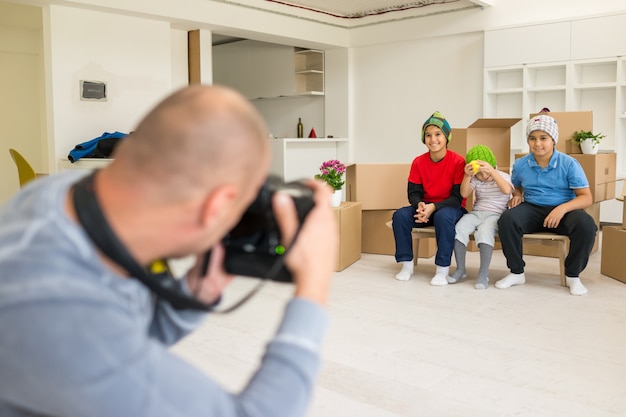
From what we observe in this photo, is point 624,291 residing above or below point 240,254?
below

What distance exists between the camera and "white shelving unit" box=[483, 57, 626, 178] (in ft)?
20.1

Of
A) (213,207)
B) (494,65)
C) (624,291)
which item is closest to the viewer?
(213,207)

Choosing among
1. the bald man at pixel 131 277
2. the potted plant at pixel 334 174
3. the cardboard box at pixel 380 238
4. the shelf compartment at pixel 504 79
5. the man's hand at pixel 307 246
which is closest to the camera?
the bald man at pixel 131 277

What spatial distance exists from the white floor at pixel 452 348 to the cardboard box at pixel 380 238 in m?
0.82

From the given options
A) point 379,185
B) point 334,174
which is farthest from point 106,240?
point 379,185

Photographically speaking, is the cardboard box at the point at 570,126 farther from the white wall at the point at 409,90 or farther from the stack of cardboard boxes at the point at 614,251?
the white wall at the point at 409,90

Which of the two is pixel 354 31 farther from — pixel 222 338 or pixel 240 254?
pixel 240 254

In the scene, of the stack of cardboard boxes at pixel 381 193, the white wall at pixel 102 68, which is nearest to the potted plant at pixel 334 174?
the stack of cardboard boxes at pixel 381 193

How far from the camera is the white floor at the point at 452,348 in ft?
7.56

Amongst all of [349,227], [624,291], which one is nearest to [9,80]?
[349,227]

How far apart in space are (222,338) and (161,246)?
94.5 inches

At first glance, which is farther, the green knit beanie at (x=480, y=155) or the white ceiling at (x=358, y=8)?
the white ceiling at (x=358, y=8)

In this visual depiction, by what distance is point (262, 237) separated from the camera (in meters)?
0.79

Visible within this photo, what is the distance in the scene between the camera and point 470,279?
13.8 ft
